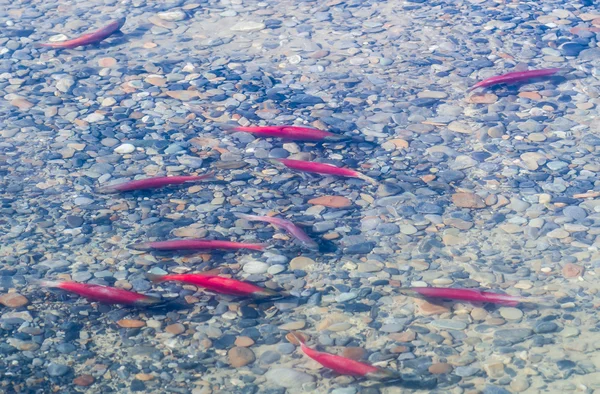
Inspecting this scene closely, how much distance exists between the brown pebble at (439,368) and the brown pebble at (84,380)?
1521 mm

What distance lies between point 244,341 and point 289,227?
35.2 inches

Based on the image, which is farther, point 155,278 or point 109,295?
point 155,278

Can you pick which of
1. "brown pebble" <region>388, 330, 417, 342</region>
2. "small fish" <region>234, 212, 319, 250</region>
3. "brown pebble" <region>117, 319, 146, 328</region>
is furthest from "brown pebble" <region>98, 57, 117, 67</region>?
"brown pebble" <region>388, 330, 417, 342</region>

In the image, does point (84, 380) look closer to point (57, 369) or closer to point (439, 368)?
point (57, 369)

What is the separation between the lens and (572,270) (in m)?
4.02

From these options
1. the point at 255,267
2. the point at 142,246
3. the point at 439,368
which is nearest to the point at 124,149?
the point at 142,246

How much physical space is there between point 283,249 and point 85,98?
2390mm

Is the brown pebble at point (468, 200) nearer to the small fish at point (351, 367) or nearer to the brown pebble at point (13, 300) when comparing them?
the small fish at point (351, 367)

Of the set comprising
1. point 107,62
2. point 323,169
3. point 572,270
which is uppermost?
point 107,62

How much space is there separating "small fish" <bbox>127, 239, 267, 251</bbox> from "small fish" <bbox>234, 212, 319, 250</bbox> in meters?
0.24

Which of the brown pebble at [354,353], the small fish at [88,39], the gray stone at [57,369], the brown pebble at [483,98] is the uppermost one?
the small fish at [88,39]

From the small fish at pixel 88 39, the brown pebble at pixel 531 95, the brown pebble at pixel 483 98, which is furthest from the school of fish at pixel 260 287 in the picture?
the small fish at pixel 88 39

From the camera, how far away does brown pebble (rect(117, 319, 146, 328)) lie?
3.67 m

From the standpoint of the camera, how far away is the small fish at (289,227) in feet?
13.8
